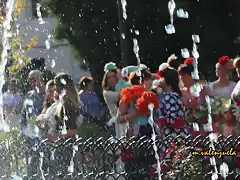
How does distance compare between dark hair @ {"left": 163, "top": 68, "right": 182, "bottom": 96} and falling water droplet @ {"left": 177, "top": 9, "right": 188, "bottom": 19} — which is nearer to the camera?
dark hair @ {"left": 163, "top": 68, "right": 182, "bottom": 96}

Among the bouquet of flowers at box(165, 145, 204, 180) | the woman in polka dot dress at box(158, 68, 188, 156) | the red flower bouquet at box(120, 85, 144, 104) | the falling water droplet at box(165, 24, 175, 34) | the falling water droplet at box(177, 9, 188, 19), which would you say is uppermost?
the falling water droplet at box(177, 9, 188, 19)

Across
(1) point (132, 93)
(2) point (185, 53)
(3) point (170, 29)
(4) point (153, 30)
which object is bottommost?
(1) point (132, 93)

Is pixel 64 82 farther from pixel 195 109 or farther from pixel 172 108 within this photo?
pixel 195 109

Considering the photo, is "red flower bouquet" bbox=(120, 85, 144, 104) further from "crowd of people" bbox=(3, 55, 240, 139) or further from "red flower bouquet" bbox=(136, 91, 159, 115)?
"red flower bouquet" bbox=(136, 91, 159, 115)

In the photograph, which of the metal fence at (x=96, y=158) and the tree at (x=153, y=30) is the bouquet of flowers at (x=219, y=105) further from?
the tree at (x=153, y=30)

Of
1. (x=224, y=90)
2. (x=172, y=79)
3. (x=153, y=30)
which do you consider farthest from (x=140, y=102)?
(x=153, y=30)

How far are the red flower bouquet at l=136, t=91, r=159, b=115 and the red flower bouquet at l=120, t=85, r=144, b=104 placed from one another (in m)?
0.17

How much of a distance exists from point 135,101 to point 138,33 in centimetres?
804

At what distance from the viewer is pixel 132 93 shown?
670 cm

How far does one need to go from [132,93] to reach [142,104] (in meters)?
0.27

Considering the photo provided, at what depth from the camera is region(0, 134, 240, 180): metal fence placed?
5.32m

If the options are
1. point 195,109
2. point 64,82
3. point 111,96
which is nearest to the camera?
point 195,109

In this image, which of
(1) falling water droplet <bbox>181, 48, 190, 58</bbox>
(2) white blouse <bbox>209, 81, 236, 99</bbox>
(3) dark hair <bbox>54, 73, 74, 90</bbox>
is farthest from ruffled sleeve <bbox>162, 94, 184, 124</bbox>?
(1) falling water droplet <bbox>181, 48, 190, 58</bbox>

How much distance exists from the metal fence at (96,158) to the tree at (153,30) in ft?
27.4
